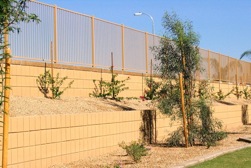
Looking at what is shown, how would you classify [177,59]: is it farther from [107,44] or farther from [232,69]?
[232,69]

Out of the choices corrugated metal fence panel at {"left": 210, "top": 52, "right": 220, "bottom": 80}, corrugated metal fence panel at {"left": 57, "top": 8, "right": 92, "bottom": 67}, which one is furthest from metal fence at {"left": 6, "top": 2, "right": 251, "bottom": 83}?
corrugated metal fence panel at {"left": 210, "top": 52, "right": 220, "bottom": 80}

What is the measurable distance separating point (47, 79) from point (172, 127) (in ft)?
18.5

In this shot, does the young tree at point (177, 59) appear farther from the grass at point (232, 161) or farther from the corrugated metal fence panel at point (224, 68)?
the corrugated metal fence panel at point (224, 68)

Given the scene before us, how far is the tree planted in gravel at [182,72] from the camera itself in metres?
15.2

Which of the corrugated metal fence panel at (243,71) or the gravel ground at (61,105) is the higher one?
the corrugated metal fence panel at (243,71)

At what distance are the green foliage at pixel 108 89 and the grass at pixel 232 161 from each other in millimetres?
6051

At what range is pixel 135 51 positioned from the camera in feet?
70.4

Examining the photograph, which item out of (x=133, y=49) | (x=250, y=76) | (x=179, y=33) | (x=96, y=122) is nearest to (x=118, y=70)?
(x=133, y=49)

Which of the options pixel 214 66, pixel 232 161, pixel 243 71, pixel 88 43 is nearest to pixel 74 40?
pixel 88 43

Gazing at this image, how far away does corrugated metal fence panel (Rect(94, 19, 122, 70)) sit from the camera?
60.6 feet

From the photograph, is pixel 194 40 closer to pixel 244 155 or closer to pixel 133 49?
pixel 244 155

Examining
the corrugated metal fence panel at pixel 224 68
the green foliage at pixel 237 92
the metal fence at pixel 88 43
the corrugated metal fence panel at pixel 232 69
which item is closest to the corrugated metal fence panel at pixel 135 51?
the metal fence at pixel 88 43

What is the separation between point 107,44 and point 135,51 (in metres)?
2.60

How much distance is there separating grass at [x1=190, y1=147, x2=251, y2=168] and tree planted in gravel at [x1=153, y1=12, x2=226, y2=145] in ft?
7.73
